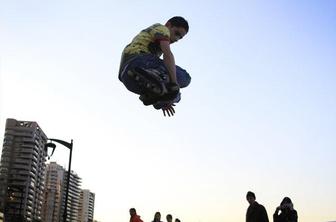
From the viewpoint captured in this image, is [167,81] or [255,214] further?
[255,214]

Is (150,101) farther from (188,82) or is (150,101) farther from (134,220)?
(134,220)

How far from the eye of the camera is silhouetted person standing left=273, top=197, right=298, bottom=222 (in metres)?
11.0

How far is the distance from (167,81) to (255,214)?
23.0 ft

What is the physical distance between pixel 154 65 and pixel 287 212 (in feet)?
23.3

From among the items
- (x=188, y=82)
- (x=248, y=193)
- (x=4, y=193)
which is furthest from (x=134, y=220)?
(x=4, y=193)

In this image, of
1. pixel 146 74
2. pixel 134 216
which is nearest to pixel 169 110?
pixel 146 74

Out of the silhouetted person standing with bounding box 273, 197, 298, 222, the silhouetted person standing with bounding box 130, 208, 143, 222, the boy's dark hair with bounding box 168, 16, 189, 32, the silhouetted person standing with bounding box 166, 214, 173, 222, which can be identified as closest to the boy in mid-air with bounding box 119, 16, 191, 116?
the boy's dark hair with bounding box 168, 16, 189, 32

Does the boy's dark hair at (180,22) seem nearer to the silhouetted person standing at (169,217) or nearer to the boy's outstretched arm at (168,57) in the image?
the boy's outstretched arm at (168,57)

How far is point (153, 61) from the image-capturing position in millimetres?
5102

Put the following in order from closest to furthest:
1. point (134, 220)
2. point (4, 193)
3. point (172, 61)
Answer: point (172, 61), point (134, 220), point (4, 193)

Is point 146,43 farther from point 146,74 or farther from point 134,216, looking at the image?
point 134,216

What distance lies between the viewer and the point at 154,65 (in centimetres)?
509

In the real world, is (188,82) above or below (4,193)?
below

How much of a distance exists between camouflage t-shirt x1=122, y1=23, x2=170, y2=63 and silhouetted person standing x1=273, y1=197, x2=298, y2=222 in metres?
6.93
